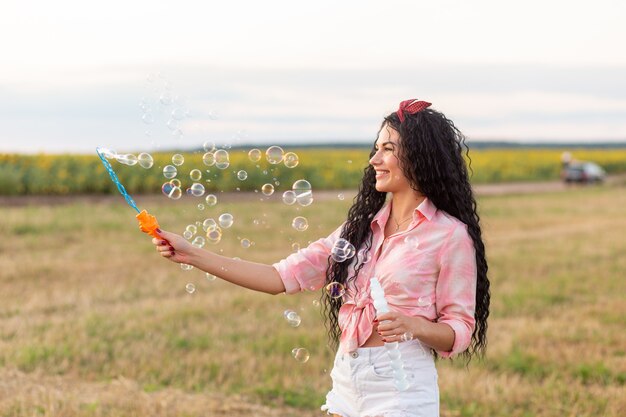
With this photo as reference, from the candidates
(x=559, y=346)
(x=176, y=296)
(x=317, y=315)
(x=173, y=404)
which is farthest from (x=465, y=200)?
(x=176, y=296)

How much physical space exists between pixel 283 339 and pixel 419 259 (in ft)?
15.8

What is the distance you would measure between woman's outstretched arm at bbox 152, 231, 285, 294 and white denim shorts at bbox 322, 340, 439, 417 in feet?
1.47

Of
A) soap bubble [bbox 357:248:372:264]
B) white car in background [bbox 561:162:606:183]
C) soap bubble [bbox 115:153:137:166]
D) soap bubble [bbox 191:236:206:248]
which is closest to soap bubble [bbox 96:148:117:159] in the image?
soap bubble [bbox 115:153:137:166]

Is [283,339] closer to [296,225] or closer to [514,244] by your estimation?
[296,225]

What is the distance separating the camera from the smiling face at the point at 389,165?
3326 millimetres

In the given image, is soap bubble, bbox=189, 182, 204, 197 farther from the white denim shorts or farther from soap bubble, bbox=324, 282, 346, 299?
the white denim shorts

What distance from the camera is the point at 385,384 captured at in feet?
10.6

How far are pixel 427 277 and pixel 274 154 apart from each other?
A: 120cm

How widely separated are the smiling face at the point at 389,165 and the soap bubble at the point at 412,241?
0.20m

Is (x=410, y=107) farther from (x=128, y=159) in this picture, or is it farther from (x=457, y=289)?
(x=128, y=159)

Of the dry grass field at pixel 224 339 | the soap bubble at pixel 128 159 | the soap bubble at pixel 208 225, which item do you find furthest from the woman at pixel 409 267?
the dry grass field at pixel 224 339

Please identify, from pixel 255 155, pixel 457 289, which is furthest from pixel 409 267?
pixel 255 155

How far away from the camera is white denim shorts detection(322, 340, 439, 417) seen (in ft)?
10.5

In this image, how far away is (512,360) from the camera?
741 centimetres
